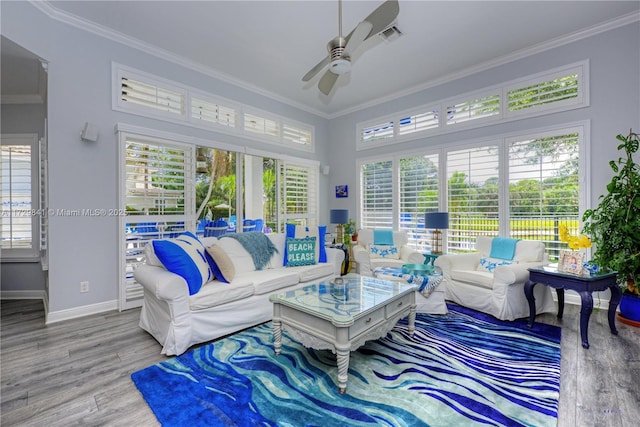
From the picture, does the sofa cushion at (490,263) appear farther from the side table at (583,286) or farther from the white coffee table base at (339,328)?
the white coffee table base at (339,328)

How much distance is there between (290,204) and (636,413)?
478 cm

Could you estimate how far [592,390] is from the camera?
1914mm

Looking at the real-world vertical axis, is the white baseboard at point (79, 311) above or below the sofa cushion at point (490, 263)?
below

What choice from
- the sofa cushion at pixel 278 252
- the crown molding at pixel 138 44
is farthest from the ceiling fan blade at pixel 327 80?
the crown molding at pixel 138 44

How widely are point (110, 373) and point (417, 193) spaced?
4.60 m

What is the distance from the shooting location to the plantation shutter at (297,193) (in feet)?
17.7

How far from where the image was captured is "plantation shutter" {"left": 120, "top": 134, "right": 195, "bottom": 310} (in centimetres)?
354

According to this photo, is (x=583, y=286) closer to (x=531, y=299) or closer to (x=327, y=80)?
(x=531, y=299)

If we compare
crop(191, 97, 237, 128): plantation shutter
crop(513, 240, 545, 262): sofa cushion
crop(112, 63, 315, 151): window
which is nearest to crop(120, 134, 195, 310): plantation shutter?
crop(112, 63, 315, 151): window

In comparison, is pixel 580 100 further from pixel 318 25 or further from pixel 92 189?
pixel 92 189

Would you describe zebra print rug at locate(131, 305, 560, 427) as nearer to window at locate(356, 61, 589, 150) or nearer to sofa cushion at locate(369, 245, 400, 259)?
sofa cushion at locate(369, 245, 400, 259)

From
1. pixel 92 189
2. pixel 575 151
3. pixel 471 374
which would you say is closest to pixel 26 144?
pixel 92 189

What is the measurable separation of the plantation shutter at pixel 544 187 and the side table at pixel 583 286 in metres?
1.01

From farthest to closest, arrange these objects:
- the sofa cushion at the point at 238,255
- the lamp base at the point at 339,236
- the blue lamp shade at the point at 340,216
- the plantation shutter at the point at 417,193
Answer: the lamp base at the point at 339,236 < the blue lamp shade at the point at 340,216 < the plantation shutter at the point at 417,193 < the sofa cushion at the point at 238,255
